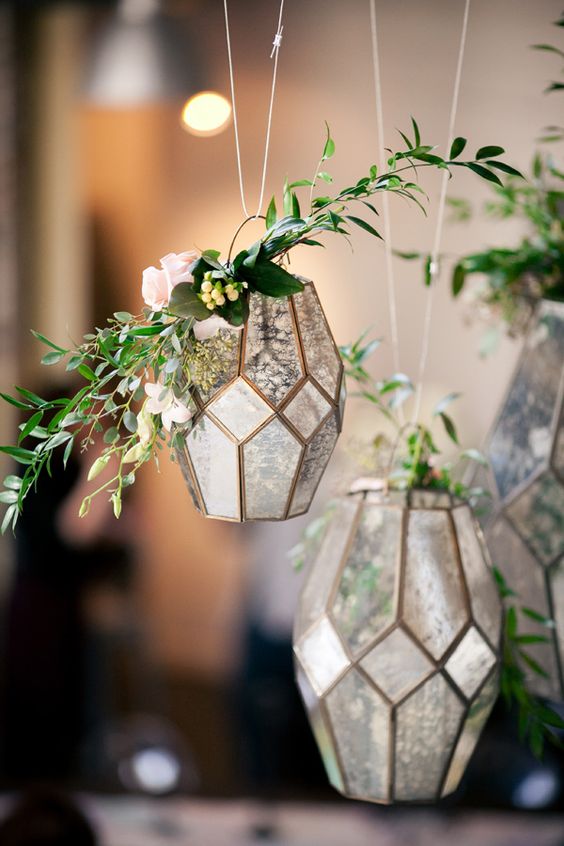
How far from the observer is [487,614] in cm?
100

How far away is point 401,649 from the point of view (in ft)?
3.13

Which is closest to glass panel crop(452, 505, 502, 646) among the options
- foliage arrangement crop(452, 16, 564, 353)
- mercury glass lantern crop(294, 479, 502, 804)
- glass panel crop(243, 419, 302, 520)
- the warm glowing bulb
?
mercury glass lantern crop(294, 479, 502, 804)

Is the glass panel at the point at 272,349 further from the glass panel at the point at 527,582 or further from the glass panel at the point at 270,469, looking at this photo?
the glass panel at the point at 527,582

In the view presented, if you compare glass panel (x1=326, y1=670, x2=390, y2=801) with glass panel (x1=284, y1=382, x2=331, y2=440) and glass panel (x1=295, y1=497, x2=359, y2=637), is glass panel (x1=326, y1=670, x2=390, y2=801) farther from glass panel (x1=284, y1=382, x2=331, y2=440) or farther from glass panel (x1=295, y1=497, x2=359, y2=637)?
glass panel (x1=284, y1=382, x2=331, y2=440)

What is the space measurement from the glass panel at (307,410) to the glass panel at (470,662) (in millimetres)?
300

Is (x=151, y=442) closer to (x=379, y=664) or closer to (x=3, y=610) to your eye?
(x=379, y=664)

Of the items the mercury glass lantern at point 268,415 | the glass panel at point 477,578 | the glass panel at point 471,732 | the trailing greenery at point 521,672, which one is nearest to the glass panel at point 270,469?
the mercury glass lantern at point 268,415

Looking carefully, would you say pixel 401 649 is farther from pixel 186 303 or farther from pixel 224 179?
pixel 224 179

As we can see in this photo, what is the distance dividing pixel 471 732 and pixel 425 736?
0.23ft

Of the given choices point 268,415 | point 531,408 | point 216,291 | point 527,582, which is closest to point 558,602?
point 527,582

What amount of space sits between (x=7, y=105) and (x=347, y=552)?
237 centimetres

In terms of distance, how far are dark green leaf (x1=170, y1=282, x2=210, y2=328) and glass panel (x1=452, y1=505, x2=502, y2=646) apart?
0.39m

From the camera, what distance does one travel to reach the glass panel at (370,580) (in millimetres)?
961

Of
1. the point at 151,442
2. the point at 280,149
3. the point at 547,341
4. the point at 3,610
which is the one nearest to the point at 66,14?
the point at 280,149
